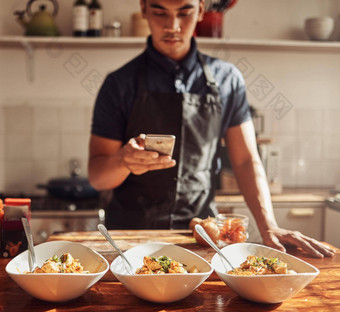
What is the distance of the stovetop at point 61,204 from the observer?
2.78 metres

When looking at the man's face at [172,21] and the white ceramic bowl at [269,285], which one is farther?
the man's face at [172,21]

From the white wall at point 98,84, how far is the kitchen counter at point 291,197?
0.90 feet

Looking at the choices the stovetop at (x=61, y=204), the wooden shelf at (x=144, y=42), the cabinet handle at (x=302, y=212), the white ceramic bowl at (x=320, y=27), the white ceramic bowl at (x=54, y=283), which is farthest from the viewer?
the white ceramic bowl at (x=320, y=27)

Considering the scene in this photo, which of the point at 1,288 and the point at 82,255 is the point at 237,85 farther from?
the point at 1,288

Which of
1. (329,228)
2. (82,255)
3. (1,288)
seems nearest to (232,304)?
(82,255)

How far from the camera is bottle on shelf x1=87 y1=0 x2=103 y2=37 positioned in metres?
3.10

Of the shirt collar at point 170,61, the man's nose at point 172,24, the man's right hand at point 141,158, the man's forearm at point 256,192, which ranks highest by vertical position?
the man's nose at point 172,24

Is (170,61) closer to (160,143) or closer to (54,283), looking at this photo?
(160,143)

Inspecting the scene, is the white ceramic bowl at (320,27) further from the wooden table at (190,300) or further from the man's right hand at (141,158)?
the wooden table at (190,300)

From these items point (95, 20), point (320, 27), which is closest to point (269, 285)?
point (95, 20)

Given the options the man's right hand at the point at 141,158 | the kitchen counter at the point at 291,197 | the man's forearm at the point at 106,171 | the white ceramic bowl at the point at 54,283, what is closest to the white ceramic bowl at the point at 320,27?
the kitchen counter at the point at 291,197

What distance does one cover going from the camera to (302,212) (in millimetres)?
2906

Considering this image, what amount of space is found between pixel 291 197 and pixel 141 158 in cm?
175

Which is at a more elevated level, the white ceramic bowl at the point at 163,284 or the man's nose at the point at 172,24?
the man's nose at the point at 172,24
